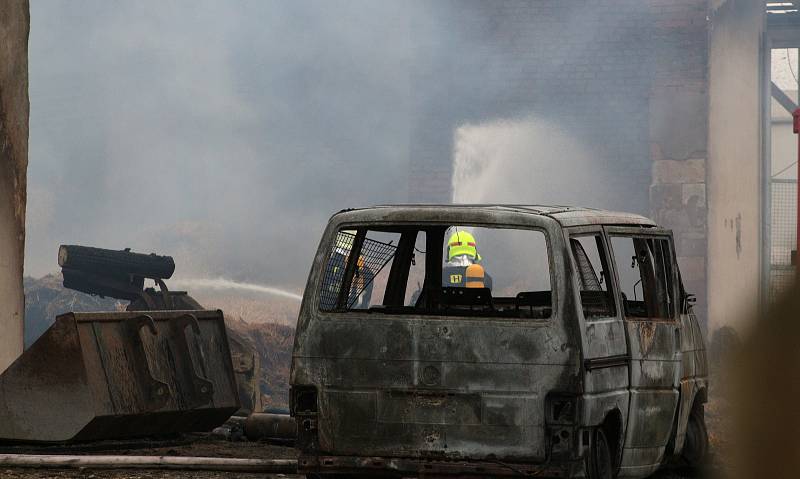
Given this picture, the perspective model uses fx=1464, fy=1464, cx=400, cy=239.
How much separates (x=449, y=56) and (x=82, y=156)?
33.0 ft

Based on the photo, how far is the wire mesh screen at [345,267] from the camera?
736cm

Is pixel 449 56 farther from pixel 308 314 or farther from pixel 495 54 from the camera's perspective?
pixel 308 314

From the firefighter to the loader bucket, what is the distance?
4.07 metres

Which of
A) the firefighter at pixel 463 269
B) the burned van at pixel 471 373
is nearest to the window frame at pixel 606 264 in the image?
the burned van at pixel 471 373

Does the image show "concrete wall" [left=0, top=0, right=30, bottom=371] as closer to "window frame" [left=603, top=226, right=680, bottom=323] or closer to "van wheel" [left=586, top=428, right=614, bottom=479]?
"window frame" [left=603, top=226, right=680, bottom=323]

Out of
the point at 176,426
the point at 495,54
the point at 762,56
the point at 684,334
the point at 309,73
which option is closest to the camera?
the point at 684,334

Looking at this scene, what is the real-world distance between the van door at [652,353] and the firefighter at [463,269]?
221 inches

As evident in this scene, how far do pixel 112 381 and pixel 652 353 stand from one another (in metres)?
3.80

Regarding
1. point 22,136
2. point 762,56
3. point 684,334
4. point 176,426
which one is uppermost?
point 762,56

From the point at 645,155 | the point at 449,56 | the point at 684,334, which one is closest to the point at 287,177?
the point at 449,56

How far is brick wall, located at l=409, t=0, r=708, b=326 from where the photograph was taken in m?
23.8

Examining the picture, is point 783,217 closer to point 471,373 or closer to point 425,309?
point 425,309

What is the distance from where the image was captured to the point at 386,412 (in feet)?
23.1

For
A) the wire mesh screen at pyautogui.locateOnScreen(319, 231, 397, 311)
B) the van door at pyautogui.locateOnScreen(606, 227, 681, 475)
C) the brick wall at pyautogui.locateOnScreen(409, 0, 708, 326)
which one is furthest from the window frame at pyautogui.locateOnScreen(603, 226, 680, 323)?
the brick wall at pyautogui.locateOnScreen(409, 0, 708, 326)
